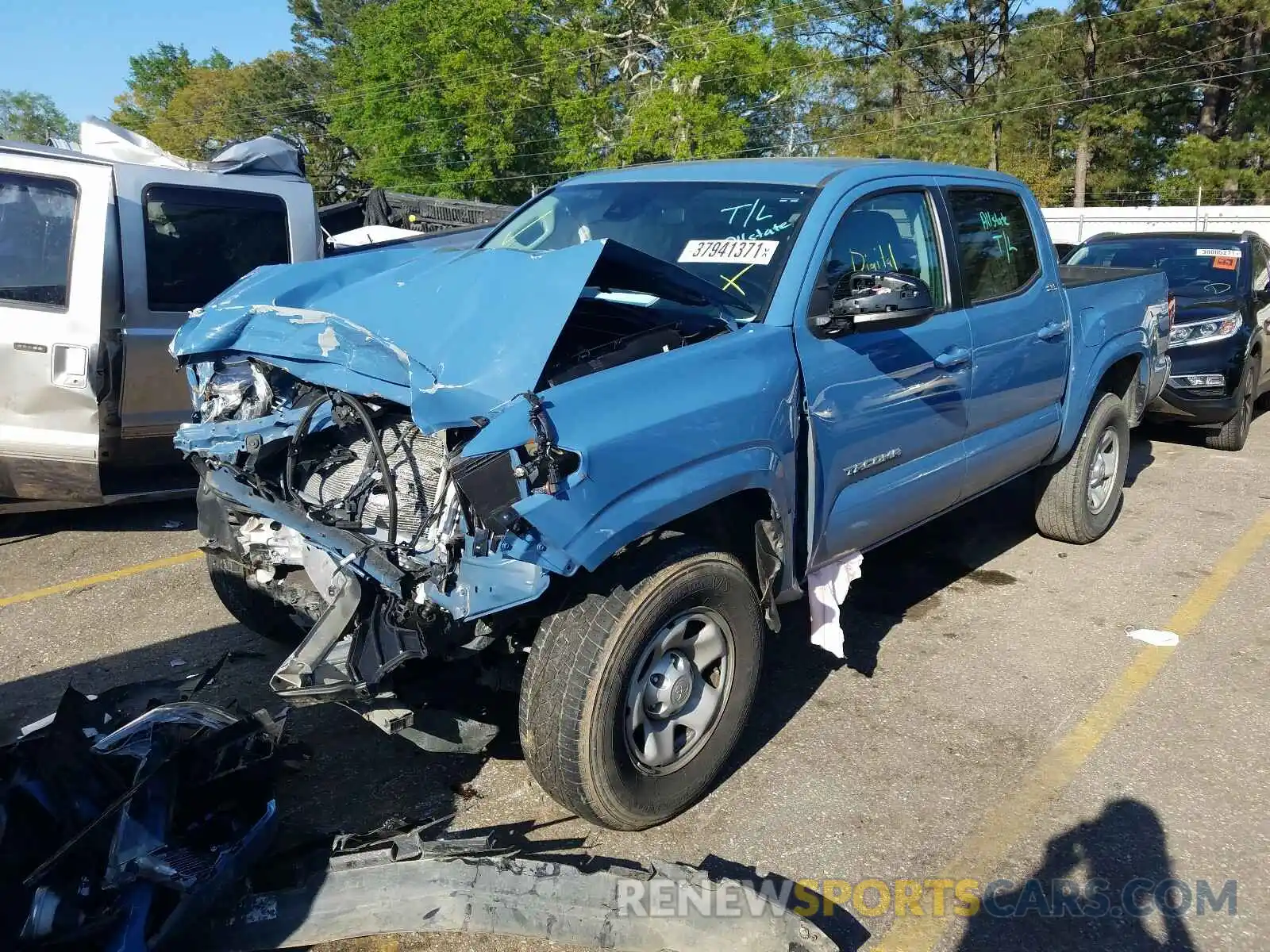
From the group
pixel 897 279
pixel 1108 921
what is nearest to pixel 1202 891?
pixel 1108 921

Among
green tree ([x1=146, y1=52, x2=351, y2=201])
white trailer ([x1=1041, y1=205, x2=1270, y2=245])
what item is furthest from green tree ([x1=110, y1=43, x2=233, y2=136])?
white trailer ([x1=1041, y1=205, x2=1270, y2=245])

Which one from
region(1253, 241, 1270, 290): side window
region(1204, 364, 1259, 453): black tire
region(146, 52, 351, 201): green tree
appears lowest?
region(1204, 364, 1259, 453): black tire

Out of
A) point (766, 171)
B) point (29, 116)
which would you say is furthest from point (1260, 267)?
point (29, 116)

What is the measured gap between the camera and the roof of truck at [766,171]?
3789mm

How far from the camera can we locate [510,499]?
8.07 ft

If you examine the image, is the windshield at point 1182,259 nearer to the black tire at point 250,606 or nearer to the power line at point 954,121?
the black tire at point 250,606

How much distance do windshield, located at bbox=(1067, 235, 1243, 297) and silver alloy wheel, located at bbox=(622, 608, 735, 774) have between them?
6902 millimetres

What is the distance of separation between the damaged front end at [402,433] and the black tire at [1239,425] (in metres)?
6.65

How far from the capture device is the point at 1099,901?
111 inches

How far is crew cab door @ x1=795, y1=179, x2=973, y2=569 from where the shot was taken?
3398 mm

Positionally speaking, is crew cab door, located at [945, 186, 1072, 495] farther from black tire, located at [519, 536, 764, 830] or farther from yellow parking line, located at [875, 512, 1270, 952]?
black tire, located at [519, 536, 764, 830]

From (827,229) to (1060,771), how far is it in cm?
211

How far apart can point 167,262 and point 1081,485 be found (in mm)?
5326

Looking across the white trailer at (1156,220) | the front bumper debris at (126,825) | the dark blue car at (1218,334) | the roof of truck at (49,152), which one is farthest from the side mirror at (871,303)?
the white trailer at (1156,220)
